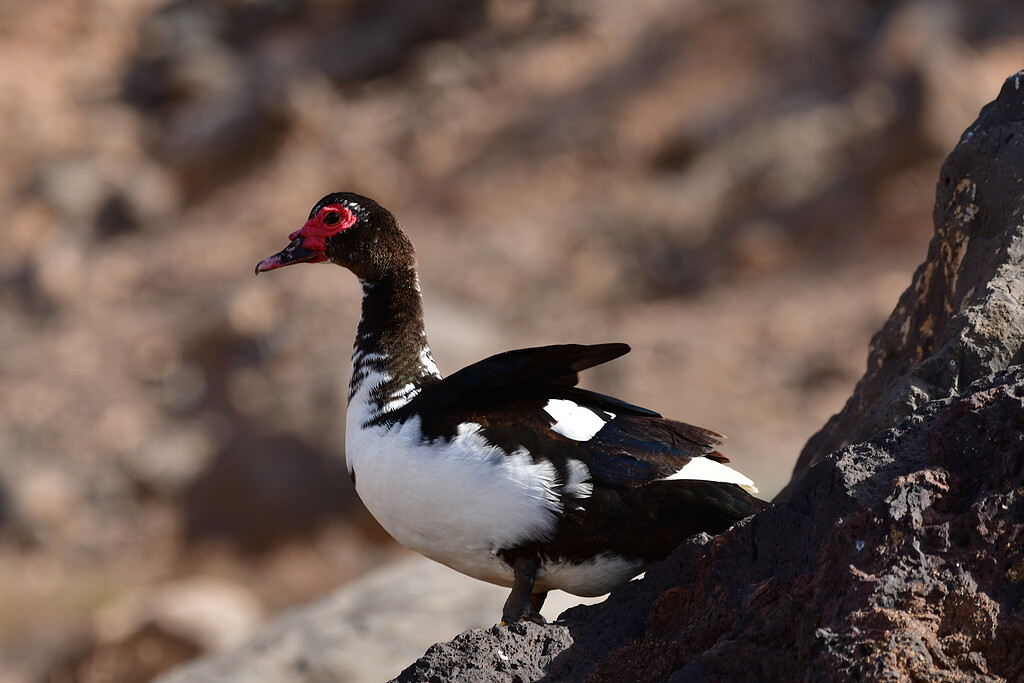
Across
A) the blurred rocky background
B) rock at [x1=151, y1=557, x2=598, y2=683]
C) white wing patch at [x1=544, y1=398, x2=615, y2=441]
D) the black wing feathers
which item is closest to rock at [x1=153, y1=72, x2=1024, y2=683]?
white wing patch at [x1=544, y1=398, x2=615, y2=441]

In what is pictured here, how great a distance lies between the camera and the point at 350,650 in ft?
20.7

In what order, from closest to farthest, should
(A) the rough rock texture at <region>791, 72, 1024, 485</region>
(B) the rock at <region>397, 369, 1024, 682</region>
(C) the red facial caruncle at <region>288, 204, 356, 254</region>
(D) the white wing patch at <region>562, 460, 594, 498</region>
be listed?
(B) the rock at <region>397, 369, 1024, 682</region> < (A) the rough rock texture at <region>791, 72, 1024, 485</region> < (D) the white wing patch at <region>562, 460, 594, 498</region> < (C) the red facial caruncle at <region>288, 204, 356, 254</region>

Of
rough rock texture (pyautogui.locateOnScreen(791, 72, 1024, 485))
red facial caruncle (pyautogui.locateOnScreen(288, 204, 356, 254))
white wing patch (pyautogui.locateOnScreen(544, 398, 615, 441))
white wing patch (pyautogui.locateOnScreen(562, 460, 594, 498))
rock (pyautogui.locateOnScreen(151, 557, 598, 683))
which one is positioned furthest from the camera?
rock (pyautogui.locateOnScreen(151, 557, 598, 683))

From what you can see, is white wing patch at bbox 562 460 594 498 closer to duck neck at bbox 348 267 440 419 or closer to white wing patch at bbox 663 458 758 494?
white wing patch at bbox 663 458 758 494

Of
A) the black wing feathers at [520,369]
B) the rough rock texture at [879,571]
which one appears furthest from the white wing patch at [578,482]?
the rough rock texture at [879,571]

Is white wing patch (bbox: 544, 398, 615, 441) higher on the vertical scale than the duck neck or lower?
lower

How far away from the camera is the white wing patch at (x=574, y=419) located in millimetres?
4449

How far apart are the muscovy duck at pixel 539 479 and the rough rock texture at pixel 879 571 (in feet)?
2.15

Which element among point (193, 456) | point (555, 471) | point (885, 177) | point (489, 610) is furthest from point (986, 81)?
point (555, 471)

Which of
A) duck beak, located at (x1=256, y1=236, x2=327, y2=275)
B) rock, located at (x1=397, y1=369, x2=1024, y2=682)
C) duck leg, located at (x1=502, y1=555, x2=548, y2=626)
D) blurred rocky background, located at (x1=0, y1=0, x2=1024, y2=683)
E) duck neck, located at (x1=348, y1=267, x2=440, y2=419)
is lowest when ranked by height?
rock, located at (x1=397, y1=369, x2=1024, y2=682)

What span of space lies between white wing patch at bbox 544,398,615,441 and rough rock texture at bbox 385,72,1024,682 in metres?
0.83

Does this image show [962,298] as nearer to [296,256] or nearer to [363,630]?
[296,256]

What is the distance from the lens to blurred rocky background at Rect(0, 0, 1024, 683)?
43.0 ft

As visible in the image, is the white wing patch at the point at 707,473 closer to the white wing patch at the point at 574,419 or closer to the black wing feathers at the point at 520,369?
the white wing patch at the point at 574,419
